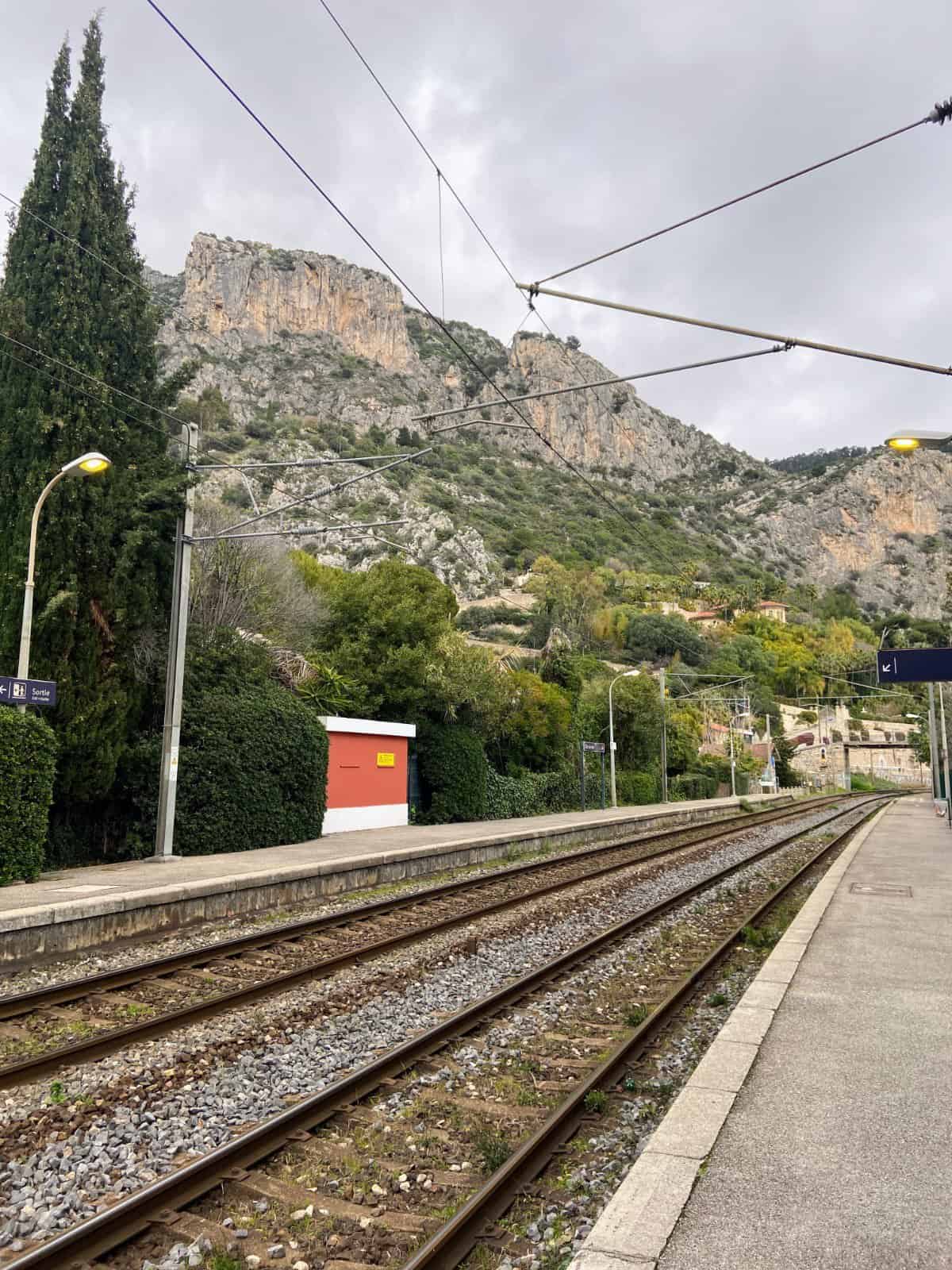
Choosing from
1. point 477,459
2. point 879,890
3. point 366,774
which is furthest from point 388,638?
point 477,459

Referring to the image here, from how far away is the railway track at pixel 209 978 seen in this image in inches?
254

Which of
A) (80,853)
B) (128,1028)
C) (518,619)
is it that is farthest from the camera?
(518,619)

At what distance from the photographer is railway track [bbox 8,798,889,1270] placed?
3.55 m

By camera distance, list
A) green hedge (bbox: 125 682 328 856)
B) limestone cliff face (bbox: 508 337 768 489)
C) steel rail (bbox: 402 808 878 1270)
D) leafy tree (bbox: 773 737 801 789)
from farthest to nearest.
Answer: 1. limestone cliff face (bbox: 508 337 768 489)
2. leafy tree (bbox: 773 737 801 789)
3. green hedge (bbox: 125 682 328 856)
4. steel rail (bbox: 402 808 878 1270)

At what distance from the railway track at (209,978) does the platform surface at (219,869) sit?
1.45m

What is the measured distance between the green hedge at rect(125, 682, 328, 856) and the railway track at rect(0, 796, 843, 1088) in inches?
200

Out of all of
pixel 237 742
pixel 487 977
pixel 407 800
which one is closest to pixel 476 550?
pixel 407 800

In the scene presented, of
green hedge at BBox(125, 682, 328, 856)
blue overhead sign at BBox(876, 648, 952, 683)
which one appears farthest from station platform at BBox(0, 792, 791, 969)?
blue overhead sign at BBox(876, 648, 952, 683)

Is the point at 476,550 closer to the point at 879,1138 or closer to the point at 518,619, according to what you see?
the point at 518,619

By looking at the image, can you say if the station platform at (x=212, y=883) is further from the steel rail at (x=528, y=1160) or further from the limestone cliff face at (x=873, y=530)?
the limestone cliff face at (x=873, y=530)

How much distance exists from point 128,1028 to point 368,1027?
1.73 meters

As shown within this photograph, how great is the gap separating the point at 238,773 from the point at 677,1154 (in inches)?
577

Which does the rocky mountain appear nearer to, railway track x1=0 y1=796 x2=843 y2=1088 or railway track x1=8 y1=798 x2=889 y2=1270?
railway track x1=0 y1=796 x2=843 y2=1088

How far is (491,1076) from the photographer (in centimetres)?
583
